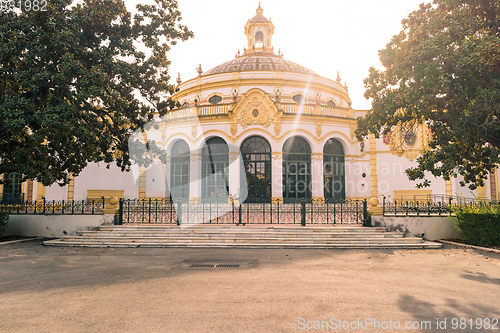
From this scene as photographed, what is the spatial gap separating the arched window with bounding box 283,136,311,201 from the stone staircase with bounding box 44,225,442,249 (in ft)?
35.3

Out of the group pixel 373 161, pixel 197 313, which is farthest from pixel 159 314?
pixel 373 161

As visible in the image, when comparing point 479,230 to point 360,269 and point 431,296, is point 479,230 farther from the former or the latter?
point 431,296

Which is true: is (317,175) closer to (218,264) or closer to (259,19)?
(218,264)

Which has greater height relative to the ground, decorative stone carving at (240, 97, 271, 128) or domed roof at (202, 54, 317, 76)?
domed roof at (202, 54, 317, 76)

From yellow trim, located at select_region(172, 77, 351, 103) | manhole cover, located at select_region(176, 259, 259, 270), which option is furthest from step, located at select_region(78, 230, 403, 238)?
yellow trim, located at select_region(172, 77, 351, 103)

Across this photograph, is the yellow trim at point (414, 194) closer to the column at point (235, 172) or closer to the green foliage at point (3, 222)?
the column at point (235, 172)

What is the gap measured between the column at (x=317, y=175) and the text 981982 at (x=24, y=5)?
62.2 feet

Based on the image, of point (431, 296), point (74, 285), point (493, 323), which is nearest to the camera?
point (493, 323)

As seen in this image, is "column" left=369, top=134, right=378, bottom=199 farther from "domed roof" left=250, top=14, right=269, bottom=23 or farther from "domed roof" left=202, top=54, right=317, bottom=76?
"domed roof" left=250, top=14, right=269, bottom=23

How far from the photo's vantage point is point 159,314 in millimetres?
4703

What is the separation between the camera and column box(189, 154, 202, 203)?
23.7 m

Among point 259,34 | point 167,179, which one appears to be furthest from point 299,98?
point 167,179

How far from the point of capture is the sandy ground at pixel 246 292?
445 centimetres

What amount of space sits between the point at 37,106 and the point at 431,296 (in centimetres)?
1351
